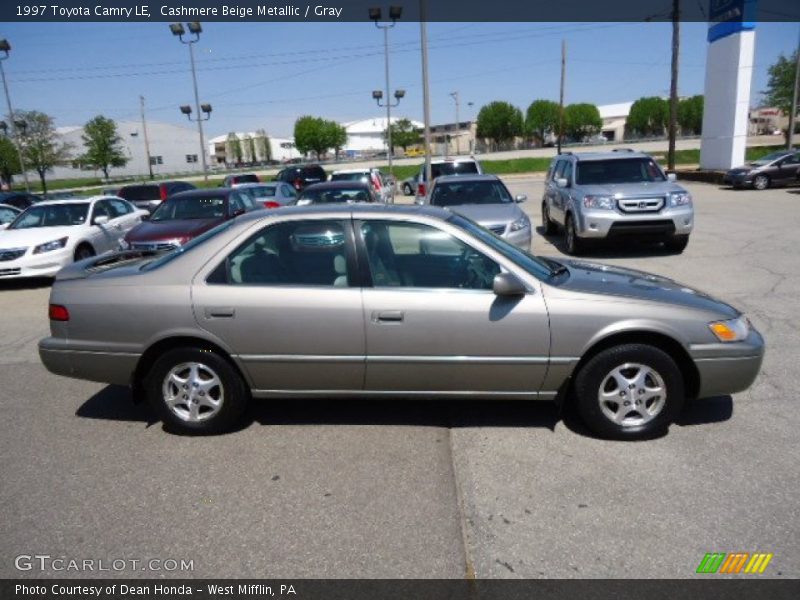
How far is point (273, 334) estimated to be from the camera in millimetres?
3973

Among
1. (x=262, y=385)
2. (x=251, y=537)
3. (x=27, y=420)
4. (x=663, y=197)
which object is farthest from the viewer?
(x=663, y=197)

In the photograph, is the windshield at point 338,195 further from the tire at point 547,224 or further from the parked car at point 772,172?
the parked car at point 772,172

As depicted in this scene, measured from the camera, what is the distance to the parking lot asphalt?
285cm

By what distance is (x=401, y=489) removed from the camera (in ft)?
11.2

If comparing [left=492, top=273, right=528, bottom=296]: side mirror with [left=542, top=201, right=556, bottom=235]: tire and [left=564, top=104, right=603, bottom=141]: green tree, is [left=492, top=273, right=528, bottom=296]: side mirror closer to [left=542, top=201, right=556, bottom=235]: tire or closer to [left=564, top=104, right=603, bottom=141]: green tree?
[left=542, top=201, right=556, bottom=235]: tire

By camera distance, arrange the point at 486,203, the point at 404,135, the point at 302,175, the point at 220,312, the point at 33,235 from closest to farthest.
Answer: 1. the point at 220,312
2. the point at 486,203
3. the point at 33,235
4. the point at 302,175
5. the point at 404,135

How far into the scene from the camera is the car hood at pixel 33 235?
10.4m

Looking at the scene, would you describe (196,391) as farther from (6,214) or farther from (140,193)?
(140,193)

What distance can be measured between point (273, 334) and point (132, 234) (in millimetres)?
7414

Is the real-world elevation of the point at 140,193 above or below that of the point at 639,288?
above

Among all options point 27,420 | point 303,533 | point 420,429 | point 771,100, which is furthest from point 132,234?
point 771,100

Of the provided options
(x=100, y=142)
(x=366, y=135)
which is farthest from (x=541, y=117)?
(x=100, y=142)

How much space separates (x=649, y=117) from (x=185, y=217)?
130047mm

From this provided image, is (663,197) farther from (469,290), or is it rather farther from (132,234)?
(132,234)
